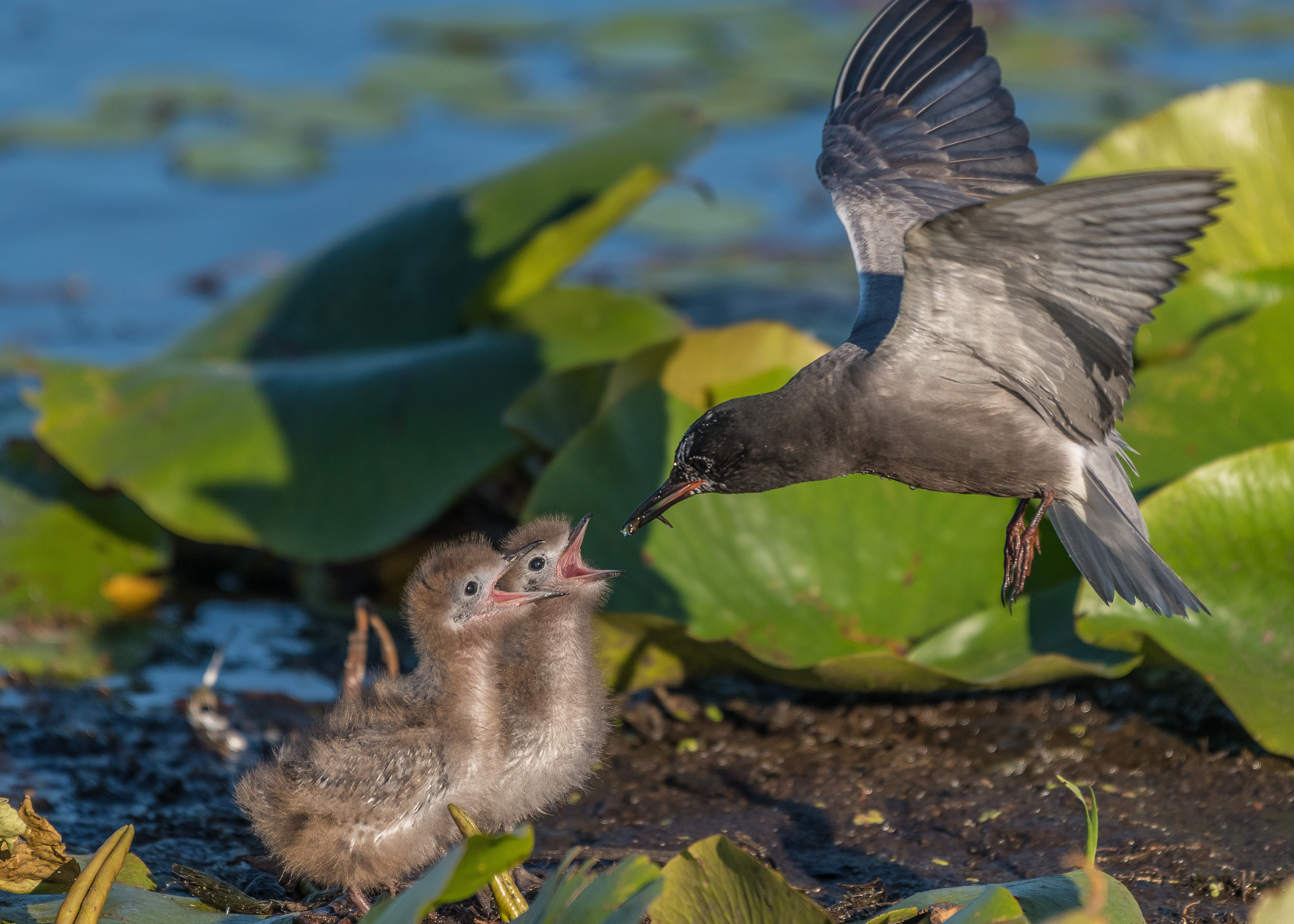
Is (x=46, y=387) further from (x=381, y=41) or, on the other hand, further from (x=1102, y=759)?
(x=381, y=41)

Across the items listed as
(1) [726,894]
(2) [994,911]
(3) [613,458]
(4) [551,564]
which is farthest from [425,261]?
(2) [994,911]

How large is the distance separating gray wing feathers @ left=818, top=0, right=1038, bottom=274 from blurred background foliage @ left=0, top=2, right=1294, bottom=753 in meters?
0.46

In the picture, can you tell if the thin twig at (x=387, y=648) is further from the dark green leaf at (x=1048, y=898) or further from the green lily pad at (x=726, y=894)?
the dark green leaf at (x=1048, y=898)

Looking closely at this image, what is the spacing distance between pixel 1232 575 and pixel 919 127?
1458mm

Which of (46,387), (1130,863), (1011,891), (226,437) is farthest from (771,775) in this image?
(46,387)

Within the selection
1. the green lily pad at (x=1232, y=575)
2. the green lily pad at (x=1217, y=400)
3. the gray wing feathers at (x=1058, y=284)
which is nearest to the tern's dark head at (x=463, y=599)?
the gray wing feathers at (x=1058, y=284)

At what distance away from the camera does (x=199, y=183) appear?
364 inches

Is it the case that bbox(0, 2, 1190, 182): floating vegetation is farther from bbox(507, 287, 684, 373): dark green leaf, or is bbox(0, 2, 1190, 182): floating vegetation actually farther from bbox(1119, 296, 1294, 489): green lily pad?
bbox(1119, 296, 1294, 489): green lily pad

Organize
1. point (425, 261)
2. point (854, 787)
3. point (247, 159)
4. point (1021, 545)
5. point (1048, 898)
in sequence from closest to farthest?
1. point (1048, 898)
2. point (1021, 545)
3. point (854, 787)
4. point (425, 261)
5. point (247, 159)

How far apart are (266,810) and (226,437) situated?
1.89 m

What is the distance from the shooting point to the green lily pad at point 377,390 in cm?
474

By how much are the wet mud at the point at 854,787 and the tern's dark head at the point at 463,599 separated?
617mm

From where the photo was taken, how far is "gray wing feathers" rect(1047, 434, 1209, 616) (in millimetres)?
3318

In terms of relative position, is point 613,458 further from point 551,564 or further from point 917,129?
point 917,129
